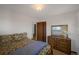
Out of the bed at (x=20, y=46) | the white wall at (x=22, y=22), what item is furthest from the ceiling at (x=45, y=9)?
the bed at (x=20, y=46)

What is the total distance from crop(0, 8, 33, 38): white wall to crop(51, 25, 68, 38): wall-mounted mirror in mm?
425

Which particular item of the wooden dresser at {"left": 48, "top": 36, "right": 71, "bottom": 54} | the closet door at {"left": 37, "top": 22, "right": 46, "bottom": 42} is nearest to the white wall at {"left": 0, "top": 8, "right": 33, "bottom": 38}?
the closet door at {"left": 37, "top": 22, "right": 46, "bottom": 42}

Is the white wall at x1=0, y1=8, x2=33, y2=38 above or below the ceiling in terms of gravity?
below

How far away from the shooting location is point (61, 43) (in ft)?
5.10

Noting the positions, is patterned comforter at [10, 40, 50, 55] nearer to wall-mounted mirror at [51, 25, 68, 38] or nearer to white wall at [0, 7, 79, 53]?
white wall at [0, 7, 79, 53]

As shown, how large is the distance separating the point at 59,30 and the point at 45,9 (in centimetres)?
46

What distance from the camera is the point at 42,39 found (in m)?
1.58

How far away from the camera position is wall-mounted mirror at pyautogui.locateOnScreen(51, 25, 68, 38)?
1521 mm

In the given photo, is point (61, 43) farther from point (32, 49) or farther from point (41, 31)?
point (32, 49)

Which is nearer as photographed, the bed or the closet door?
the bed

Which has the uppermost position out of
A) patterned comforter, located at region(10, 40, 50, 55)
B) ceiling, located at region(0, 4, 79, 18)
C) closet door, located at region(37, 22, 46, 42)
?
ceiling, located at region(0, 4, 79, 18)

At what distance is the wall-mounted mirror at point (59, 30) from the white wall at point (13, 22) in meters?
0.42

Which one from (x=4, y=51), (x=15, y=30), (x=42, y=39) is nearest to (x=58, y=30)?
(x=42, y=39)
